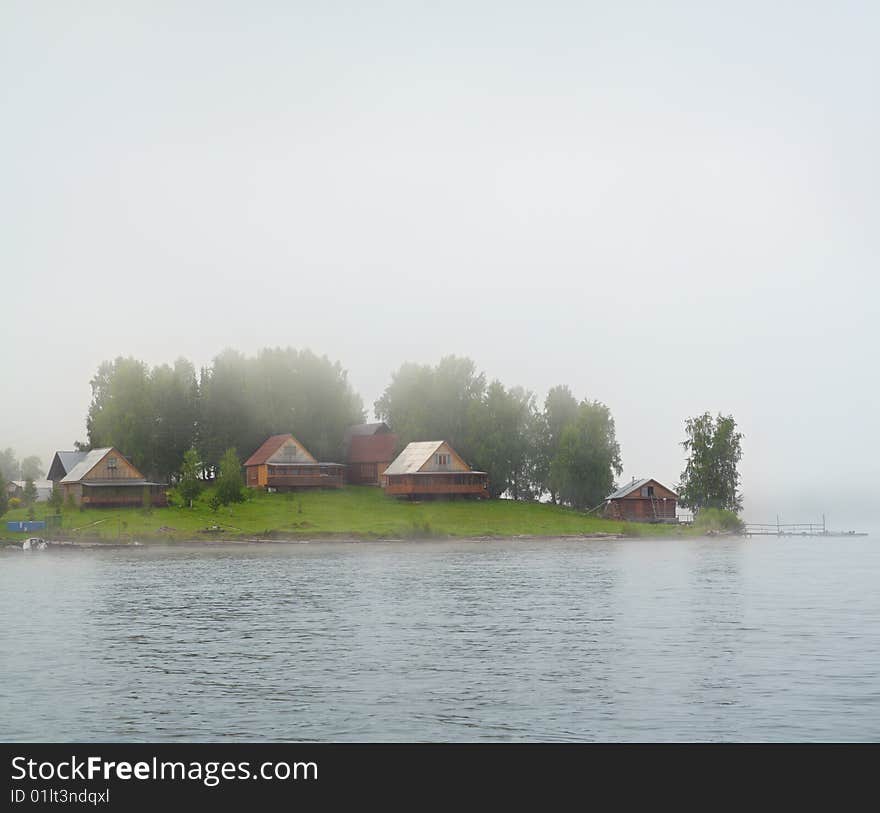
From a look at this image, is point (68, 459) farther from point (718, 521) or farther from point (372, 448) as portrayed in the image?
point (718, 521)

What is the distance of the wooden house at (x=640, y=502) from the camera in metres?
149

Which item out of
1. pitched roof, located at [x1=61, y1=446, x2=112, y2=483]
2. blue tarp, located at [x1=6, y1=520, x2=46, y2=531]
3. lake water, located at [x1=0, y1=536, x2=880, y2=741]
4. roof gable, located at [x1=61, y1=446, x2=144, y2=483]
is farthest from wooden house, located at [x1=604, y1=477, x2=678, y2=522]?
lake water, located at [x1=0, y1=536, x2=880, y2=741]

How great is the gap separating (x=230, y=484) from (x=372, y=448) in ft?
119

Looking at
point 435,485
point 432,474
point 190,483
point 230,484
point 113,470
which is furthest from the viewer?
point 435,485

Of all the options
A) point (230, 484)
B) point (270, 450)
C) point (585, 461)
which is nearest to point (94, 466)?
point (230, 484)

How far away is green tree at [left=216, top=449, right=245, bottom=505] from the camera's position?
12740 centimetres

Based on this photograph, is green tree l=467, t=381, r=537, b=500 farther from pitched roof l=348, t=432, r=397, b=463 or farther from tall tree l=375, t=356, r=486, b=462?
pitched roof l=348, t=432, r=397, b=463

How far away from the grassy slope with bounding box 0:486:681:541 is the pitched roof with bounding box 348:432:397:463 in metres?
8.32

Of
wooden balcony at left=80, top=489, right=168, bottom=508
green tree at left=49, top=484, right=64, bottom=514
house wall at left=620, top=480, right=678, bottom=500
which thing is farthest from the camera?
house wall at left=620, top=480, right=678, bottom=500

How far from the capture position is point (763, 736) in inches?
917

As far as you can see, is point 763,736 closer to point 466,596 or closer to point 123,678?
point 123,678

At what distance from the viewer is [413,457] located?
479ft

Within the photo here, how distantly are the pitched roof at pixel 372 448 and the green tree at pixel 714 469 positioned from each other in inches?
1655
